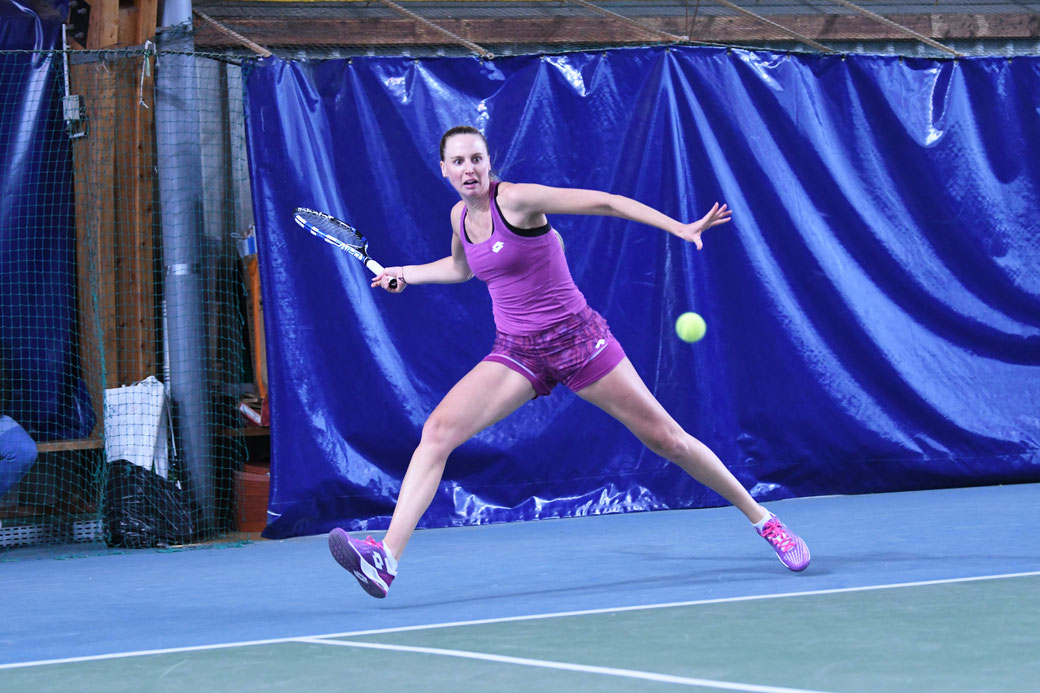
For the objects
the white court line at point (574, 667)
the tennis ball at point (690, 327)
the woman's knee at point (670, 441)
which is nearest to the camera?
the white court line at point (574, 667)

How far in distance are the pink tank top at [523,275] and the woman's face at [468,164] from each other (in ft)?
0.20

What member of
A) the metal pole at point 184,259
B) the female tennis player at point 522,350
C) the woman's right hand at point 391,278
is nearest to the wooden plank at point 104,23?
the metal pole at point 184,259

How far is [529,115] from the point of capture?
7367mm

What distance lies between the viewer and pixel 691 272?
7.49m

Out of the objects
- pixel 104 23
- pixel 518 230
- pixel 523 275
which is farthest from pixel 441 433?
pixel 104 23

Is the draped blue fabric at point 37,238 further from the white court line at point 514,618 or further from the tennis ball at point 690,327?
the white court line at point 514,618

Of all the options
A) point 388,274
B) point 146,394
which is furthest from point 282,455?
point 388,274

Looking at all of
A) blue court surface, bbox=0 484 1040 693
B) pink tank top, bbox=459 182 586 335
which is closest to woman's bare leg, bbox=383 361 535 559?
pink tank top, bbox=459 182 586 335

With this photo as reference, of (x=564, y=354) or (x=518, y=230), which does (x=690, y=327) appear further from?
(x=518, y=230)

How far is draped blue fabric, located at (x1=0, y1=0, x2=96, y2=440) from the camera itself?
7.23m

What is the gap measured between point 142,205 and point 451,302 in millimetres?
1742

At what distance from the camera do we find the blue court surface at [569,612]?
3215 mm

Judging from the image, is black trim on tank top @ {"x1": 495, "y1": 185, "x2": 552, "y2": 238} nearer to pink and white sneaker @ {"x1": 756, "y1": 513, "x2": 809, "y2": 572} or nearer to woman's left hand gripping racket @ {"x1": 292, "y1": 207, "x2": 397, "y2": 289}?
woman's left hand gripping racket @ {"x1": 292, "y1": 207, "x2": 397, "y2": 289}

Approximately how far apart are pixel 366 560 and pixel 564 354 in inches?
39.3
